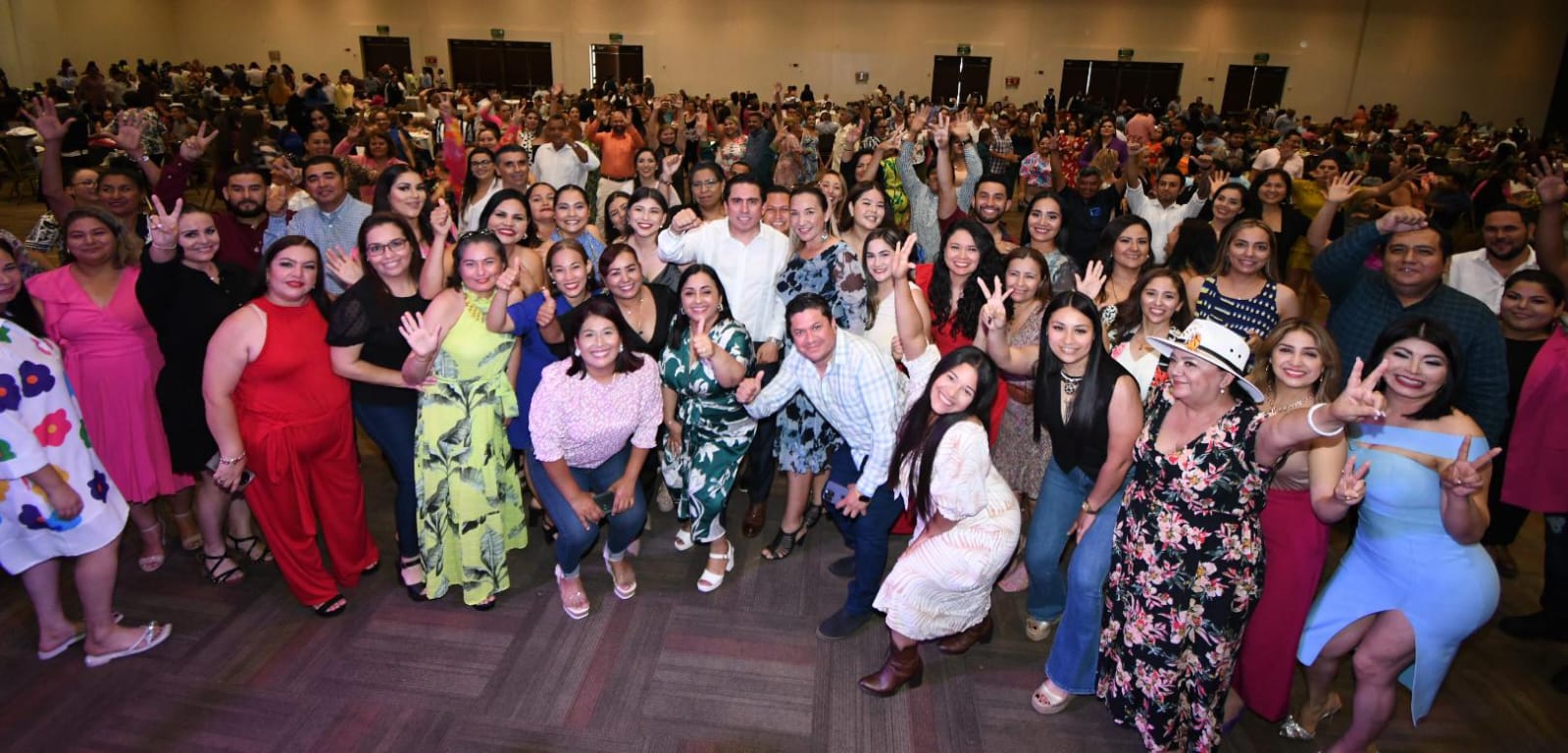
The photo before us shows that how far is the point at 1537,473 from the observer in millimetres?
3184

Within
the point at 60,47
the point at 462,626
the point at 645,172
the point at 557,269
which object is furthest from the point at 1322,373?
the point at 60,47

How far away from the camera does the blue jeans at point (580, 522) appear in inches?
124

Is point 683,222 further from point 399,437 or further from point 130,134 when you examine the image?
point 130,134

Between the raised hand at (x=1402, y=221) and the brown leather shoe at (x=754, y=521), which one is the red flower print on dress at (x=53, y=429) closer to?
the brown leather shoe at (x=754, y=521)

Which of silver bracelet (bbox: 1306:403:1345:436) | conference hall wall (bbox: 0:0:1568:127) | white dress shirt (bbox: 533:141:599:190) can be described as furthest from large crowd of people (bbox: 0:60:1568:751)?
conference hall wall (bbox: 0:0:1568:127)

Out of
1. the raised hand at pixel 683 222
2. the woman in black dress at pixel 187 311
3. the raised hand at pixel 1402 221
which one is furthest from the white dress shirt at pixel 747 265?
the raised hand at pixel 1402 221

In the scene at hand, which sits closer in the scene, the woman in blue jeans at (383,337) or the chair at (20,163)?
the woman in blue jeans at (383,337)

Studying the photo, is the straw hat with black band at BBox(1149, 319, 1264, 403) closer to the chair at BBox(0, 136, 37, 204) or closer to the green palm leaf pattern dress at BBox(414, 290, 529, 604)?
the green palm leaf pattern dress at BBox(414, 290, 529, 604)

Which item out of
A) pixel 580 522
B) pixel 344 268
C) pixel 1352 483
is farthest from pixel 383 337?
pixel 1352 483

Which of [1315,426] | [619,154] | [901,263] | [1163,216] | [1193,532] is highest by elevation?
[619,154]

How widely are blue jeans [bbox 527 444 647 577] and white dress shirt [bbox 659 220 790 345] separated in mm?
890

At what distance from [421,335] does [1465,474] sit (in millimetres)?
3095

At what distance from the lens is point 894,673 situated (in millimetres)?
2871

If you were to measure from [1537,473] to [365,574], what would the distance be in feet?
15.3
